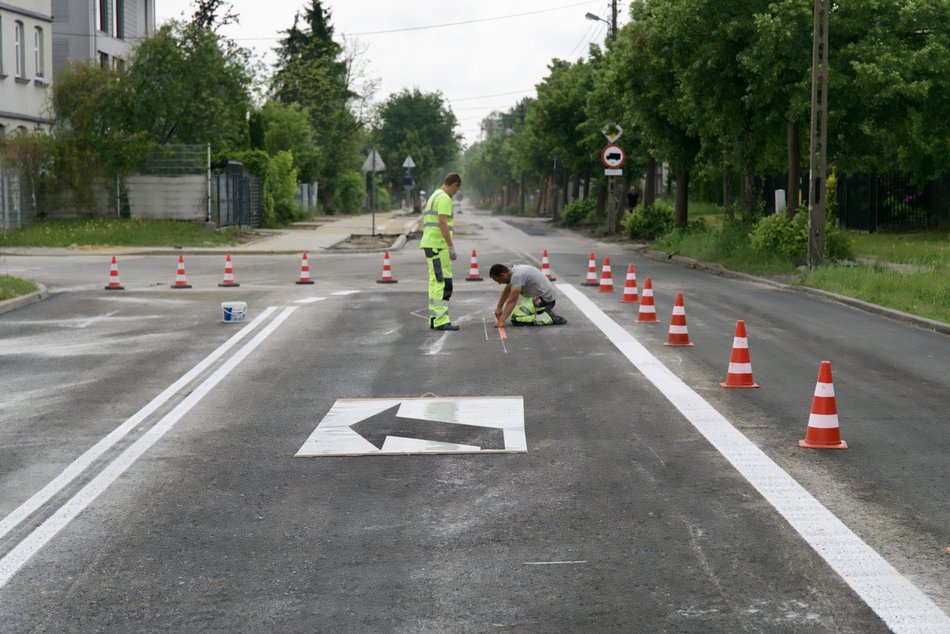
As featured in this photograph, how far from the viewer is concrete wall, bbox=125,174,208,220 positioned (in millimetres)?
42656

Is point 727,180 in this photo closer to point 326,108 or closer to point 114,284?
point 114,284

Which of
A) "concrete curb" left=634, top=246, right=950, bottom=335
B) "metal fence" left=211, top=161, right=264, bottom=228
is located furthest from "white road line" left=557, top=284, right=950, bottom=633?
"metal fence" left=211, top=161, right=264, bottom=228

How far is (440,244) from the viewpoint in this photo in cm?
1568

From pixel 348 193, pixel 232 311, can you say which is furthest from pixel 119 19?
pixel 232 311

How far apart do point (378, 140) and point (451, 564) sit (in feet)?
352

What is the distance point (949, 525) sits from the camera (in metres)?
6.72

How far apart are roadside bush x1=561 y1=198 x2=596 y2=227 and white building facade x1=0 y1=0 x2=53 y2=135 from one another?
2667 centimetres

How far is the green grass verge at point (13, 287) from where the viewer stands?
20166 mm

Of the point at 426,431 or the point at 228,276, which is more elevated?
the point at 228,276

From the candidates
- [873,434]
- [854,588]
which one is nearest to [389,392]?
[873,434]

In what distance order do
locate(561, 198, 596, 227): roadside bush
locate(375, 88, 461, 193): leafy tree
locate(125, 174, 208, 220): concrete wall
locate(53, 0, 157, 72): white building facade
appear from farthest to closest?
locate(375, 88, 461, 193): leafy tree < locate(561, 198, 596, 227): roadside bush < locate(53, 0, 157, 72): white building facade < locate(125, 174, 208, 220): concrete wall

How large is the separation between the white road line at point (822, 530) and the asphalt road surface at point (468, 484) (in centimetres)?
2

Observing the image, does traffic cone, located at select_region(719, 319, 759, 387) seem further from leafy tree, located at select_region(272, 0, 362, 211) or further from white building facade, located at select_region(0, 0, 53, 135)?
leafy tree, located at select_region(272, 0, 362, 211)

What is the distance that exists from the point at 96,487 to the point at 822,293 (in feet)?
53.8
